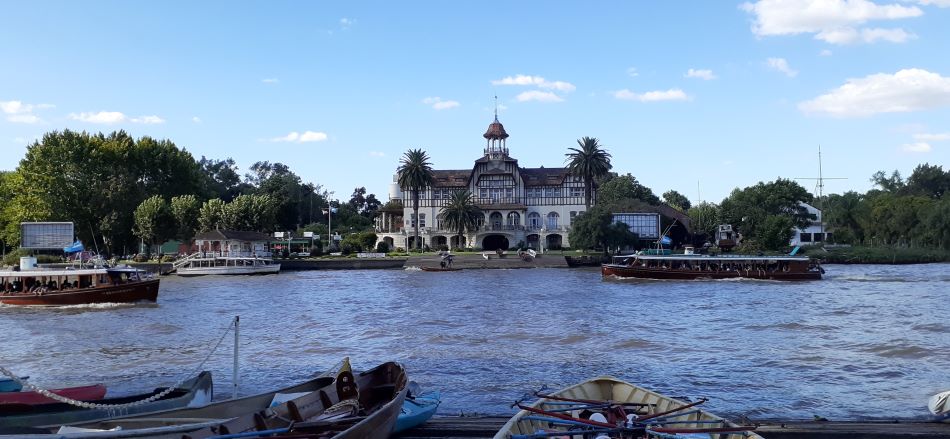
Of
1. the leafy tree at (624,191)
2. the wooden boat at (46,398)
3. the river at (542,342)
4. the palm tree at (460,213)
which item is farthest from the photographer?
the leafy tree at (624,191)

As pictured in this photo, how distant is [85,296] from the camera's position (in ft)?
129

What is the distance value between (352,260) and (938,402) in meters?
71.8

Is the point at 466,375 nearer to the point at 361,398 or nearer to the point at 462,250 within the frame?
the point at 361,398

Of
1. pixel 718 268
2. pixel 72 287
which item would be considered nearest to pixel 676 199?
pixel 718 268

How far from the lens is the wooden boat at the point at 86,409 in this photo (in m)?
11.5

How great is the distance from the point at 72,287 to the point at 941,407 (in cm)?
3934

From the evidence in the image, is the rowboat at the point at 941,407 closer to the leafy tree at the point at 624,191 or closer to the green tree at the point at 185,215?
the green tree at the point at 185,215

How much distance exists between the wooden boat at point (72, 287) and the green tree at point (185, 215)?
42.8 m

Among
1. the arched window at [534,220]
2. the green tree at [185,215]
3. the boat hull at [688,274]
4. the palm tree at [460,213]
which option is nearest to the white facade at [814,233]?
the arched window at [534,220]

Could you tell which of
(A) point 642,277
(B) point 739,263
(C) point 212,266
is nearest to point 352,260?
(C) point 212,266

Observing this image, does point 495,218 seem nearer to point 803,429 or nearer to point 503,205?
point 503,205

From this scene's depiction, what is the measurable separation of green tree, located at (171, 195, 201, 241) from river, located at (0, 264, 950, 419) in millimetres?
36392

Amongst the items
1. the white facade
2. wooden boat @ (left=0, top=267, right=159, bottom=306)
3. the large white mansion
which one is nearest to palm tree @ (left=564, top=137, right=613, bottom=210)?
the large white mansion

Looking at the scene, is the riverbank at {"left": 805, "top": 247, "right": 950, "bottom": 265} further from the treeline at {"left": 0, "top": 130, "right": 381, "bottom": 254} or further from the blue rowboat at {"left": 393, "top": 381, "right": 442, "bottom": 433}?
the blue rowboat at {"left": 393, "top": 381, "right": 442, "bottom": 433}
